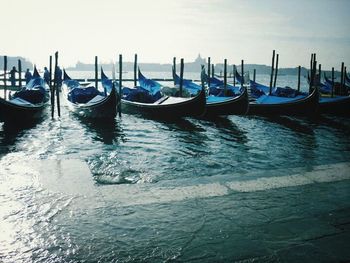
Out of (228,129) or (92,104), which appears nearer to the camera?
(228,129)

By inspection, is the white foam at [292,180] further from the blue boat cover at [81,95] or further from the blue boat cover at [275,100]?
the blue boat cover at [81,95]

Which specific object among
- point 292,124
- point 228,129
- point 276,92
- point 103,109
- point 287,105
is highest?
point 276,92

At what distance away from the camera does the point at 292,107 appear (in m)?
12.2

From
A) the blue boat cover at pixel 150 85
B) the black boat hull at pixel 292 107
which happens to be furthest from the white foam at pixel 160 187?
the blue boat cover at pixel 150 85

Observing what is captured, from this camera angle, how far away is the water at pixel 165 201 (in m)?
2.49

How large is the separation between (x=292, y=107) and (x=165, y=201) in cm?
1000

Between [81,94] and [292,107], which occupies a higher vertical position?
[81,94]

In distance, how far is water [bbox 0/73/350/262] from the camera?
2494 millimetres

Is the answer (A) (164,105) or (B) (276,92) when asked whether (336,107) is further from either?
(A) (164,105)

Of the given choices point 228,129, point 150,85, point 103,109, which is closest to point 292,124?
point 228,129

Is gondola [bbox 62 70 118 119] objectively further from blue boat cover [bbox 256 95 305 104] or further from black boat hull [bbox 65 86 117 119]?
blue boat cover [bbox 256 95 305 104]

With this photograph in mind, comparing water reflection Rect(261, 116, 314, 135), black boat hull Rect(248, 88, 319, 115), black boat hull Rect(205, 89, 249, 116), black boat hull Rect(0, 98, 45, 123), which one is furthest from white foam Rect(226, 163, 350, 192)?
black boat hull Rect(0, 98, 45, 123)

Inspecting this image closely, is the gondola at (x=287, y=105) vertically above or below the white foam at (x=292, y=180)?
above

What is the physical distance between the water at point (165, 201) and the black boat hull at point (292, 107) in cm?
470
